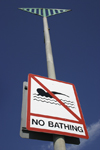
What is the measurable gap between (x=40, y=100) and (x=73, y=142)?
893 mm

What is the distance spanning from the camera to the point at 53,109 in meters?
2.71

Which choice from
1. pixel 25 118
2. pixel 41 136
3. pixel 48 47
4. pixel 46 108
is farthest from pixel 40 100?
pixel 48 47

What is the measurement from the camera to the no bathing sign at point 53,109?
243 cm

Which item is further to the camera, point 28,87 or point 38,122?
point 28,87

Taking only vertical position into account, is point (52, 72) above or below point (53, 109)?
above

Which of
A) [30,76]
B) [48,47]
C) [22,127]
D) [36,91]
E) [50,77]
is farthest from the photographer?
[48,47]

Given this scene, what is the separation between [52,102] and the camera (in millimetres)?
2828

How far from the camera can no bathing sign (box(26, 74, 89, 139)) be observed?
7.98ft

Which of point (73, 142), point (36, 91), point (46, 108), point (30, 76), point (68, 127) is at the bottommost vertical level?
point (73, 142)

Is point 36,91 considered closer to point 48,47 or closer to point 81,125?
point 81,125

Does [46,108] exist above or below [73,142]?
A: above

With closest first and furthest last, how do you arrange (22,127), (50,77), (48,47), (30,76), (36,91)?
1. (22,127)
2. (36,91)
3. (30,76)
4. (50,77)
5. (48,47)

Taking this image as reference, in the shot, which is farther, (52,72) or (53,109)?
(52,72)

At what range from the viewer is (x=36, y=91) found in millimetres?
2924
